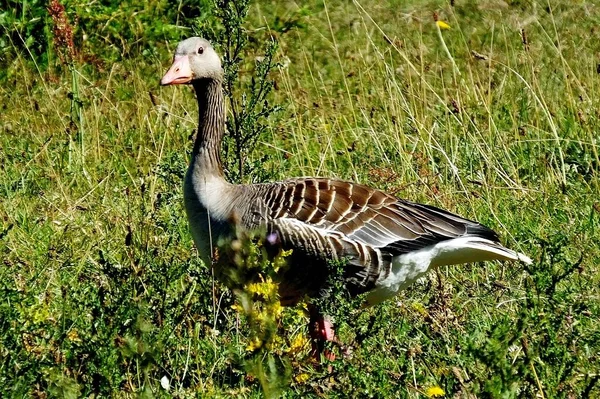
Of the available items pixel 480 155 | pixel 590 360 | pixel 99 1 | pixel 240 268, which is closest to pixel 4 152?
pixel 99 1

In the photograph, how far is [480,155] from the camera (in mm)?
7035

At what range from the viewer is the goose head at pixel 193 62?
556 cm

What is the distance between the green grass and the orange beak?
460mm

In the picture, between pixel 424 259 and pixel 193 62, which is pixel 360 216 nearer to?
pixel 424 259

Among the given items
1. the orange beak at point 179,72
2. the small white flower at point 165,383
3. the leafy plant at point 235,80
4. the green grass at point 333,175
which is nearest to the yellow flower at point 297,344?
the green grass at point 333,175

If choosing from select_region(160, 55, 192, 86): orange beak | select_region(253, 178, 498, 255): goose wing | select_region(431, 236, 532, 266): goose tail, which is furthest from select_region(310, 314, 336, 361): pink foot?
select_region(160, 55, 192, 86): orange beak

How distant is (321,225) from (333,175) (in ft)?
6.28

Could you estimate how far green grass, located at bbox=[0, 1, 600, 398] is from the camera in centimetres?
401

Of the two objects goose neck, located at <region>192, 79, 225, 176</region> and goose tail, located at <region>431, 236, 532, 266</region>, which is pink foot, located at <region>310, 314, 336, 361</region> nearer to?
goose tail, located at <region>431, 236, 532, 266</region>

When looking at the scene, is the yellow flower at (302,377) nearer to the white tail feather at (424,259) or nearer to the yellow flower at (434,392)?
the yellow flower at (434,392)

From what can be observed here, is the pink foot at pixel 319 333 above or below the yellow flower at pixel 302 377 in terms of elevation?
below

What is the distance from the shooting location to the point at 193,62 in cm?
562

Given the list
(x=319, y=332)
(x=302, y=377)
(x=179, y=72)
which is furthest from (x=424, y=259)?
(x=179, y=72)

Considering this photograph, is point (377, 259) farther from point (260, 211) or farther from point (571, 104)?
point (571, 104)
